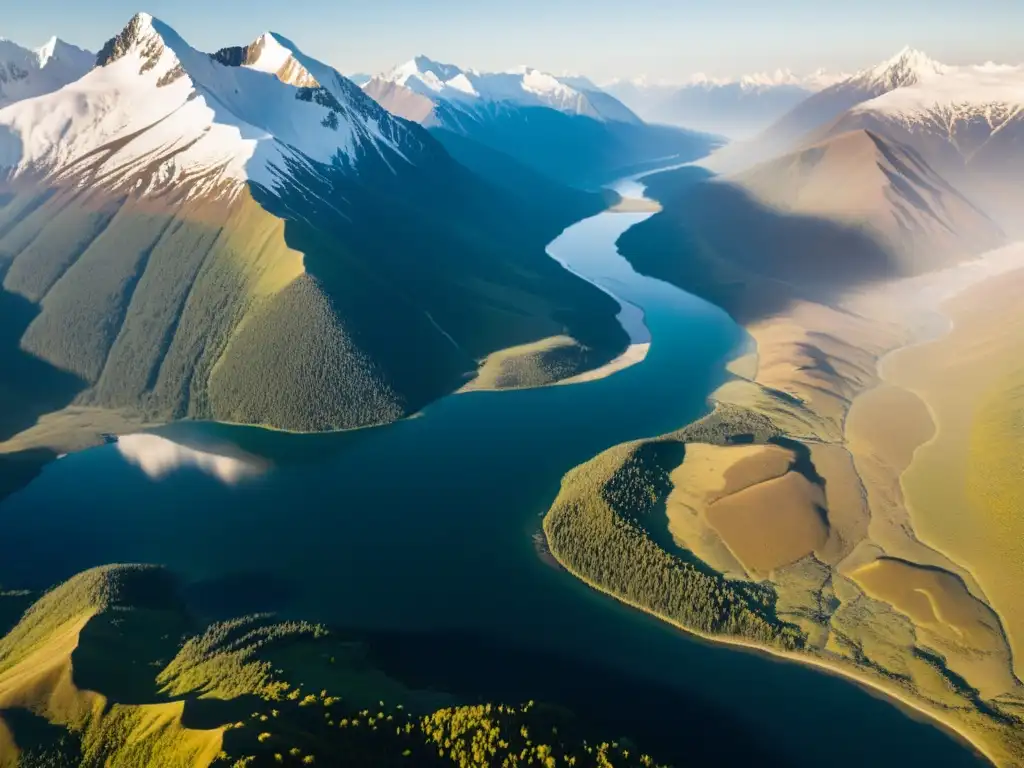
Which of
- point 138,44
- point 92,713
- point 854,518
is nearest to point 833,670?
point 854,518

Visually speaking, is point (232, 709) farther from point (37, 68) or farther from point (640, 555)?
point (37, 68)

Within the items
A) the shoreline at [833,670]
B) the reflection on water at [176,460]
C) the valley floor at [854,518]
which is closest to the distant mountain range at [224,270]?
the reflection on water at [176,460]

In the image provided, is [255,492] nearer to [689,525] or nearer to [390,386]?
[390,386]

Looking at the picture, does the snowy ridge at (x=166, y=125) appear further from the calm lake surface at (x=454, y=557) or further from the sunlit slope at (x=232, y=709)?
the sunlit slope at (x=232, y=709)

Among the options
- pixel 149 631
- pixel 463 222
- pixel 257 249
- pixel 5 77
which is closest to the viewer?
pixel 149 631

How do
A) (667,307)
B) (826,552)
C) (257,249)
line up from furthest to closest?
(667,307), (257,249), (826,552)

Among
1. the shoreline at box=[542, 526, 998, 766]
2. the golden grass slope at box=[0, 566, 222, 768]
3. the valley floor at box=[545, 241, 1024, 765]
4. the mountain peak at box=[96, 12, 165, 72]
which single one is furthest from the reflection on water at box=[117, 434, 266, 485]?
the mountain peak at box=[96, 12, 165, 72]

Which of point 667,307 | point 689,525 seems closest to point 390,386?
point 689,525
